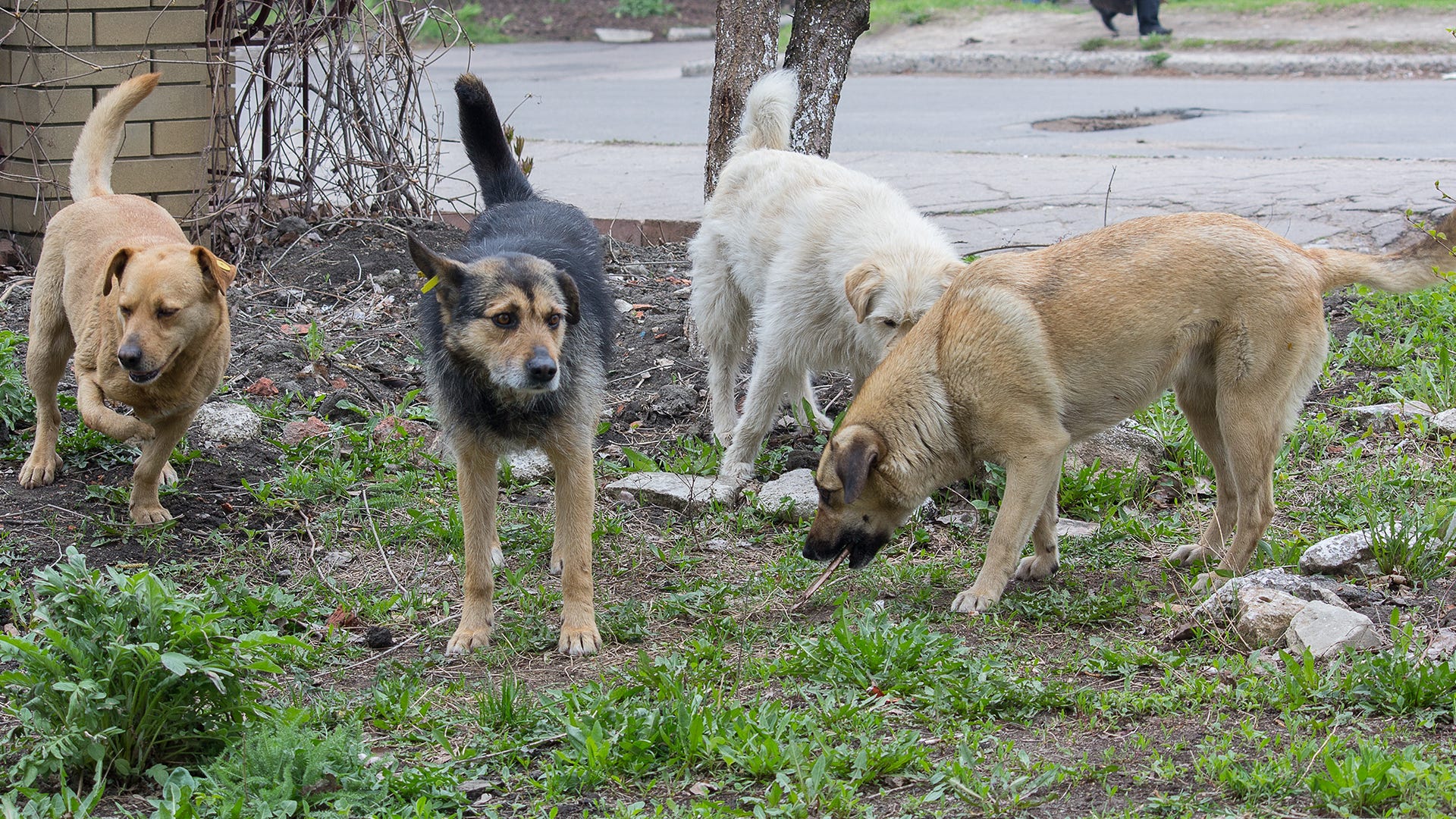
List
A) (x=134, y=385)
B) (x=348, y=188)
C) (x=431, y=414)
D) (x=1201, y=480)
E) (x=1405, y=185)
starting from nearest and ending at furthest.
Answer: (x=134, y=385)
(x=1201, y=480)
(x=431, y=414)
(x=348, y=188)
(x=1405, y=185)

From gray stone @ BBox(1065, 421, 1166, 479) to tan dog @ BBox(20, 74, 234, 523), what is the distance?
11.2ft

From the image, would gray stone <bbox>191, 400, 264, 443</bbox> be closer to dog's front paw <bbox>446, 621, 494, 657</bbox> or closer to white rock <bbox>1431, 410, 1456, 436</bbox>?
dog's front paw <bbox>446, 621, 494, 657</bbox>

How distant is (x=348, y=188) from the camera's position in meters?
7.91

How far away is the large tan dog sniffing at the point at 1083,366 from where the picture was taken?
13.1 ft

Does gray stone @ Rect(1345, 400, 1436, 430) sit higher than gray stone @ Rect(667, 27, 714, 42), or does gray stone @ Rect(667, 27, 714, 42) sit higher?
gray stone @ Rect(667, 27, 714, 42)

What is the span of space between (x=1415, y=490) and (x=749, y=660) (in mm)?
2703

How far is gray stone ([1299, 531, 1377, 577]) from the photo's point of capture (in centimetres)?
397

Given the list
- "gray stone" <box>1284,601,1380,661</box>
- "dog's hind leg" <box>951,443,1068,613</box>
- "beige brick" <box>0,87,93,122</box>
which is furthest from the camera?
"beige brick" <box>0,87,93,122</box>

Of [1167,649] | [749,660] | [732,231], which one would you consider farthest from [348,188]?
[1167,649]

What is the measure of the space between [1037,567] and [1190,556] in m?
0.53

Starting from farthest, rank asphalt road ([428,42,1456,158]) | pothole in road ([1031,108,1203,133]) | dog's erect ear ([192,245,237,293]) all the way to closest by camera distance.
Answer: pothole in road ([1031,108,1203,133]), asphalt road ([428,42,1456,158]), dog's erect ear ([192,245,237,293])

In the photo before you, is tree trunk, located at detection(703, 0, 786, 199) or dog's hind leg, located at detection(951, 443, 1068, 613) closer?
dog's hind leg, located at detection(951, 443, 1068, 613)

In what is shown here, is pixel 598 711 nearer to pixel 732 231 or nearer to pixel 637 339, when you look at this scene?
pixel 732 231

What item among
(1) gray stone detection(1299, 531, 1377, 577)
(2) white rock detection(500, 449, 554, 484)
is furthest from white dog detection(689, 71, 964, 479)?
(1) gray stone detection(1299, 531, 1377, 577)
